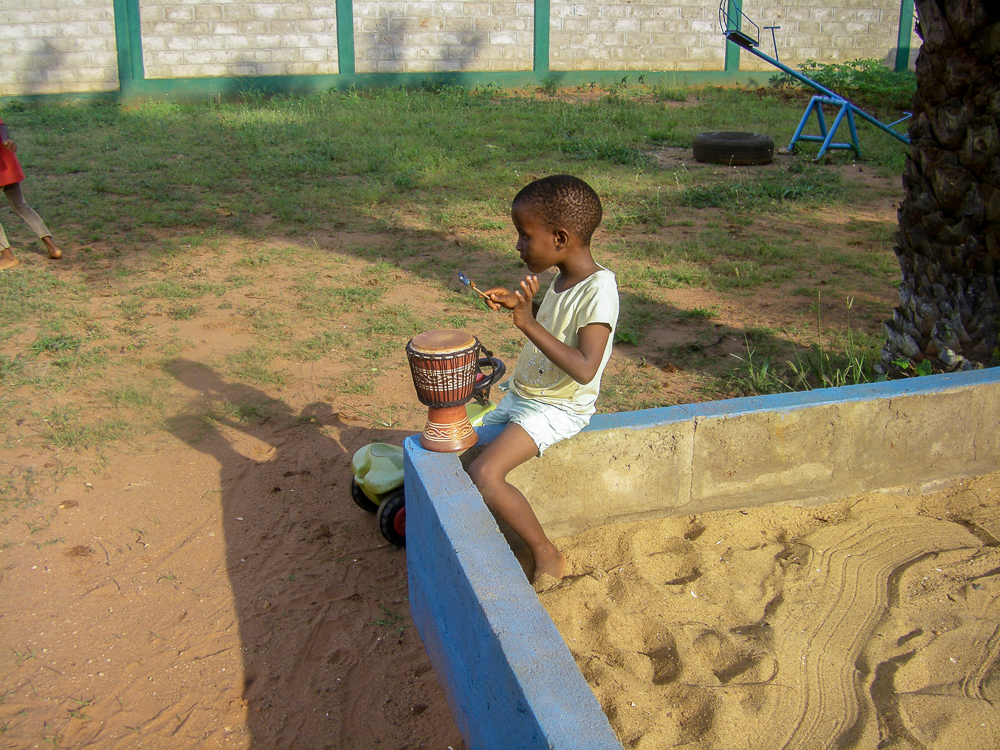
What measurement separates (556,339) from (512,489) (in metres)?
0.52

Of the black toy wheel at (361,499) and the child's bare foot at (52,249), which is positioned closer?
the black toy wheel at (361,499)

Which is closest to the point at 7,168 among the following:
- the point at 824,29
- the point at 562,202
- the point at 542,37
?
the point at 562,202

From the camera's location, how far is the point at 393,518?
3.33 metres

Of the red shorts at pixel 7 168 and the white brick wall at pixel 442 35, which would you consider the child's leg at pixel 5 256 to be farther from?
the white brick wall at pixel 442 35

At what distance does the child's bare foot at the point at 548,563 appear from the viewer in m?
2.88

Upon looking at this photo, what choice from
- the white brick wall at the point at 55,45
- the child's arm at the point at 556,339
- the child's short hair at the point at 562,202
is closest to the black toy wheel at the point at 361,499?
the child's arm at the point at 556,339

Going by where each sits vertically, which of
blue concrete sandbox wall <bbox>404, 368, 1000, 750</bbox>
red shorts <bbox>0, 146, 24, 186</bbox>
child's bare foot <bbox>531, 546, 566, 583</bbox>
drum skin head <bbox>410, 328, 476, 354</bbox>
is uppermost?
red shorts <bbox>0, 146, 24, 186</bbox>

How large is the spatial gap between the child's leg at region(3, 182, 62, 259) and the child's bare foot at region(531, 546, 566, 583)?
5434 millimetres

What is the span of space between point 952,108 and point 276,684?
4.02 metres

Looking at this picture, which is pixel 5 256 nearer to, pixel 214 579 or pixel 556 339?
pixel 214 579

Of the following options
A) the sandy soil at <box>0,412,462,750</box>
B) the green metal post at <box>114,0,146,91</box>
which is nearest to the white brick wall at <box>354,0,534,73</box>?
the green metal post at <box>114,0,146,91</box>

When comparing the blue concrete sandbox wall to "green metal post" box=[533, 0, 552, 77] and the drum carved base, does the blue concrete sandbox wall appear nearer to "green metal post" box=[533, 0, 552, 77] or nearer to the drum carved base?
the drum carved base

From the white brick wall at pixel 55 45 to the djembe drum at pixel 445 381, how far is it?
496 inches

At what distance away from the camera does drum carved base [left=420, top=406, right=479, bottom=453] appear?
109 inches
